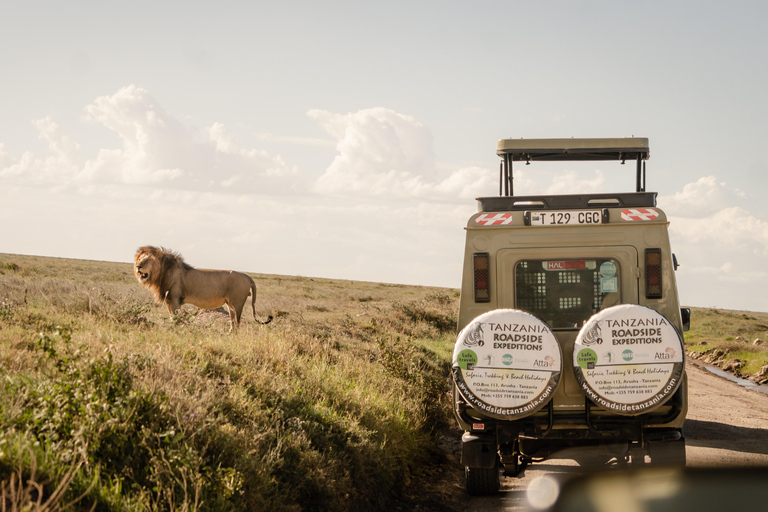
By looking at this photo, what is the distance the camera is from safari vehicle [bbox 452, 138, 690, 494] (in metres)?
5.66

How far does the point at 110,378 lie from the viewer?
497cm

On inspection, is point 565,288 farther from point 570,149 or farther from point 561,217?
point 570,149

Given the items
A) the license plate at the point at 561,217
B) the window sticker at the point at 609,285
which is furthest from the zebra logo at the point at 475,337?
the window sticker at the point at 609,285

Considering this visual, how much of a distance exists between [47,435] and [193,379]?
76.2 inches

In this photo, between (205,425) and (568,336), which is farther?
(568,336)

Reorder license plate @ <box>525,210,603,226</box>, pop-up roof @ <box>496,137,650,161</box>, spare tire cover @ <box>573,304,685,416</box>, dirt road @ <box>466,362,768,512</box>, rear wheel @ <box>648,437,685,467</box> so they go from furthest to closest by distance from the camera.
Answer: pop-up roof @ <box>496,137,650,161</box>
dirt road @ <box>466,362,768,512</box>
license plate @ <box>525,210,603,226</box>
rear wheel @ <box>648,437,685,467</box>
spare tire cover @ <box>573,304,685,416</box>

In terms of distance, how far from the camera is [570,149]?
7.44 meters

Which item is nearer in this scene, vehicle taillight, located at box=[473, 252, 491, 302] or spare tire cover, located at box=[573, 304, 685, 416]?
spare tire cover, located at box=[573, 304, 685, 416]

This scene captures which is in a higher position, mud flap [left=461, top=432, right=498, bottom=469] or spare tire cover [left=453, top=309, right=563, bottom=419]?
spare tire cover [left=453, top=309, right=563, bottom=419]

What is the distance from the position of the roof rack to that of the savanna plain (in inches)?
131

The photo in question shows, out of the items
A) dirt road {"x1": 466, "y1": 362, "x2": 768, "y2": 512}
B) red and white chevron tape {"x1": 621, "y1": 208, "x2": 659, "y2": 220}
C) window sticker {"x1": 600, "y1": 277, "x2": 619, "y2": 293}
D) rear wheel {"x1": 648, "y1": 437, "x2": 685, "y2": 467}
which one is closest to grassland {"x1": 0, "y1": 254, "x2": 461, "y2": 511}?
dirt road {"x1": 466, "y1": 362, "x2": 768, "y2": 512}

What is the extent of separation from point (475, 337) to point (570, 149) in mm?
2864

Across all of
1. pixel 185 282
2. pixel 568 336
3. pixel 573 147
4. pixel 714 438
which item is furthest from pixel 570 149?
pixel 185 282

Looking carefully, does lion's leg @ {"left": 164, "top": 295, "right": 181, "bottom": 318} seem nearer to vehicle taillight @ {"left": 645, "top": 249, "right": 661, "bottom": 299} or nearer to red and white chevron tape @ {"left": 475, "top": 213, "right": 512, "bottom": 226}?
red and white chevron tape @ {"left": 475, "top": 213, "right": 512, "bottom": 226}
